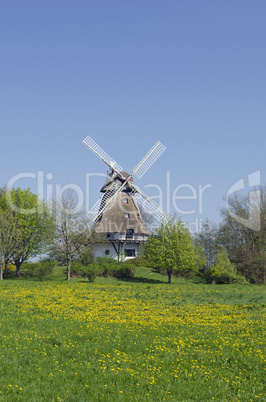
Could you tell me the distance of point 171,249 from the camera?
162ft

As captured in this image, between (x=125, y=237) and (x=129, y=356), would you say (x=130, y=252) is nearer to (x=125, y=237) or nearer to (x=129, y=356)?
(x=125, y=237)

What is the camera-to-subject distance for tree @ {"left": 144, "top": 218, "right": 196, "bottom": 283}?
48.5 m

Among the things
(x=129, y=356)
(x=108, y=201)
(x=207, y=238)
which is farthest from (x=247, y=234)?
(x=129, y=356)

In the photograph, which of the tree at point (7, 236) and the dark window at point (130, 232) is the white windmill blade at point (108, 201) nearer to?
the dark window at point (130, 232)

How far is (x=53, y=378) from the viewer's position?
993 cm

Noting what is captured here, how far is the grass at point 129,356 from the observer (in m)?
9.48

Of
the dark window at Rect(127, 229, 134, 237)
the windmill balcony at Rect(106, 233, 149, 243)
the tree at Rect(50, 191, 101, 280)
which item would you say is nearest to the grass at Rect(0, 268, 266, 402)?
the tree at Rect(50, 191, 101, 280)

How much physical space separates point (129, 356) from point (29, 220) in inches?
1764

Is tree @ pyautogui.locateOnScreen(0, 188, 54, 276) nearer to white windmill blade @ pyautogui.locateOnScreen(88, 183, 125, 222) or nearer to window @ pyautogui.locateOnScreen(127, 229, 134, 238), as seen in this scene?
white windmill blade @ pyautogui.locateOnScreen(88, 183, 125, 222)

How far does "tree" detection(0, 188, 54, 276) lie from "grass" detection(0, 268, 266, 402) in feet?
110

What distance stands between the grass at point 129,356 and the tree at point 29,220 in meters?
33.6

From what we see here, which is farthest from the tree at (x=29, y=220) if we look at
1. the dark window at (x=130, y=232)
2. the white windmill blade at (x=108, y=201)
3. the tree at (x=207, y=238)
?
the tree at (x=207, y=238)

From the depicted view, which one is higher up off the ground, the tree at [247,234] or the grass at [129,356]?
the tree at [247,234]

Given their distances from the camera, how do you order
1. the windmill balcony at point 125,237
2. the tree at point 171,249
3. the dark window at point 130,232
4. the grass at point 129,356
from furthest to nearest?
the dark window at point 130,232
the windmill balcony at point 125,237
the tree at point 171,249
the grass at point 129,356
